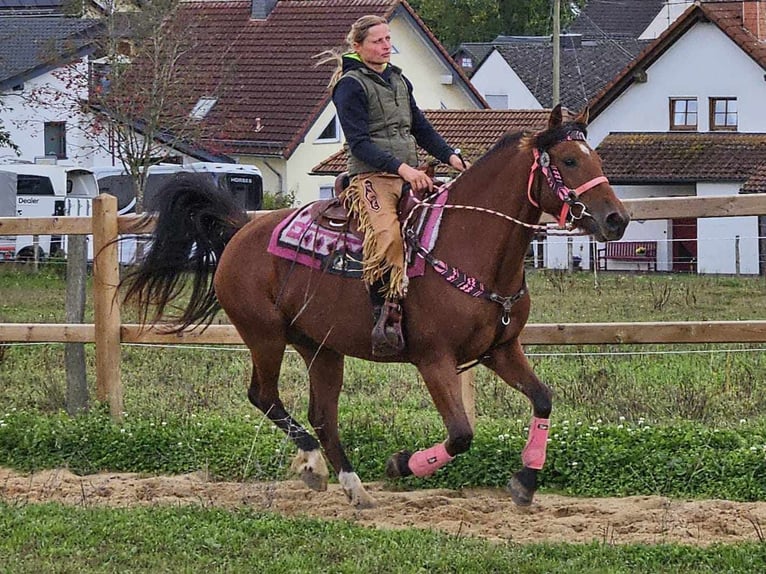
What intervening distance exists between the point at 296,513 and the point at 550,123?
254 cm

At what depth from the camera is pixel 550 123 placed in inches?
279

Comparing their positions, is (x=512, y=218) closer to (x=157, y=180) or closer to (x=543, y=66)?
(x=157, y=180)

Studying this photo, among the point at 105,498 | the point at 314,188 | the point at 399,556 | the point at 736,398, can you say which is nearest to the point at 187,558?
the point at 399,556

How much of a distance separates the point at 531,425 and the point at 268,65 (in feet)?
117

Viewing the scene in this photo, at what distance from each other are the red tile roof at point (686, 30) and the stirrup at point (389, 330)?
110 ft

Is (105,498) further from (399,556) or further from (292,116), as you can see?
(292,116)

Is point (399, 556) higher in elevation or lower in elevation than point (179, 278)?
lower

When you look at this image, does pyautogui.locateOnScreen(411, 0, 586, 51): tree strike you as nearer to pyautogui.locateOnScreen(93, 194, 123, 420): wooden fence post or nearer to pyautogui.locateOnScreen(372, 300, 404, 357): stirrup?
pyautogui.locateOnScreen(93, 194, 123, 420): wooden fence post

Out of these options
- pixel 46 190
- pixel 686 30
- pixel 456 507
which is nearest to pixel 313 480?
pixel 456 507

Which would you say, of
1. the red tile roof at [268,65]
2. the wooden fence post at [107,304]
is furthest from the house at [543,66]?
the wooden fence post at [107,304]

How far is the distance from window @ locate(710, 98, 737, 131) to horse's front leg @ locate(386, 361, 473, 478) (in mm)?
34825

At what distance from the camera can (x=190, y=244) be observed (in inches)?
341

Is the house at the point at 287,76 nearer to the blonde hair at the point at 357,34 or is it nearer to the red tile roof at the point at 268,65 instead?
the red tile roof at the point at 268,65

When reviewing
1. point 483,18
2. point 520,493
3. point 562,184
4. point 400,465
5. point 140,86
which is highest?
point 483,18
